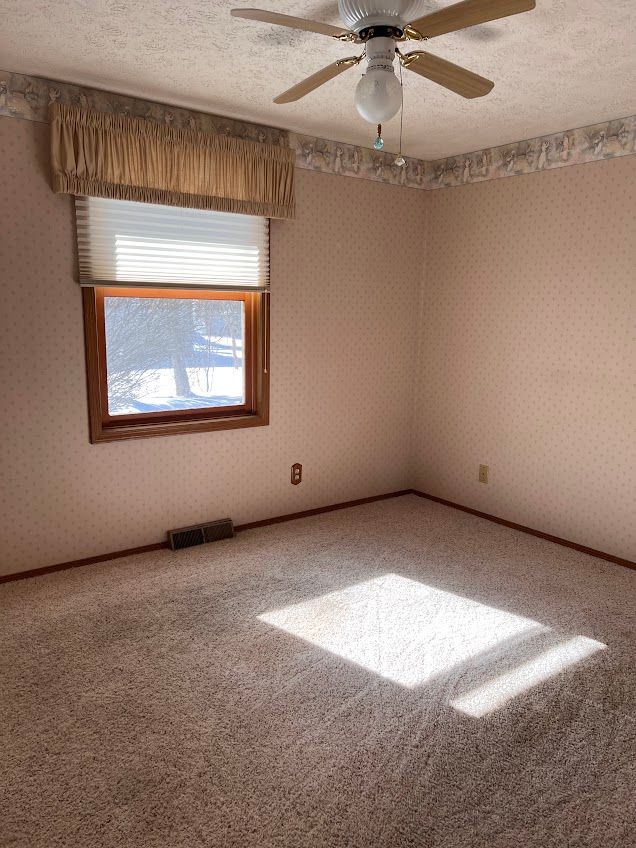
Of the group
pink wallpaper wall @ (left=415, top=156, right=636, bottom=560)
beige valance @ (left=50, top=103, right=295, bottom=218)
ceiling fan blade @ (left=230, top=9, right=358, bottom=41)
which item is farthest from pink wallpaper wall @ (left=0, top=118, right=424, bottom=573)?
ceiling fan blade @ (left=230, top=9, right=358, bottom=41)

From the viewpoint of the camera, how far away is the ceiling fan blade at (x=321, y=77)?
198 cm

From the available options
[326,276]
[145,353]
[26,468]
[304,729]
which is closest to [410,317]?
[326,276]

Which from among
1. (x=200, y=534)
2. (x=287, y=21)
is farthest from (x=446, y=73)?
(x=200, y=534)

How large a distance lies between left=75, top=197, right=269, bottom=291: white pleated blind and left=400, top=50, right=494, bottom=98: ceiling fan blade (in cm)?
175

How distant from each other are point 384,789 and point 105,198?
291 centimetres

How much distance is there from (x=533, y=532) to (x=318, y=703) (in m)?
2.30

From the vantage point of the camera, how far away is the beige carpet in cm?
178

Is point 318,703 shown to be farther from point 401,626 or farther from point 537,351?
point 537,351

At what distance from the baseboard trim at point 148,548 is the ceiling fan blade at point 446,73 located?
111 inches

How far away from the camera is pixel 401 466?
4.84 metres

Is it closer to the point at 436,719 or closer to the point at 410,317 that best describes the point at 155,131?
the point at 410,317

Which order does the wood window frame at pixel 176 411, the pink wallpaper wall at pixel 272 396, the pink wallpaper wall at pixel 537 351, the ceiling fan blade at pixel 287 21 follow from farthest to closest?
the pink wallpaper wall at pixel 537 351 → the wood window frame at pixel 176 411 → the pink wallpaper wall at pixel 272 396 → the ceiling fan blade at pixel 287 21

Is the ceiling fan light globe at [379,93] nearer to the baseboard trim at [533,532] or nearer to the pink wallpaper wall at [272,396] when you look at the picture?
the pink wallpaper wall at [272,396]

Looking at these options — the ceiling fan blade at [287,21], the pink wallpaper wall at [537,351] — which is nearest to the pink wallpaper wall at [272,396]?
the pink wallpaper wall at [537,351]
